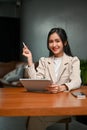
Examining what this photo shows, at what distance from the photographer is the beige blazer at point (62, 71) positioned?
2297mm

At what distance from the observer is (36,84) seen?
197 centimetres

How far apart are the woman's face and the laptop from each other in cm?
50

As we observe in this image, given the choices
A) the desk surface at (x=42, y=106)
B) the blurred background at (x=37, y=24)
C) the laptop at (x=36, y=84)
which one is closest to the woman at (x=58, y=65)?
the laptop at (x=36, y=84)

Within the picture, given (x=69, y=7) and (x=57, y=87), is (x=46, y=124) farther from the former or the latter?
(x=69, y=7)

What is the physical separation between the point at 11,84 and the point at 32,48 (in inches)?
65.3

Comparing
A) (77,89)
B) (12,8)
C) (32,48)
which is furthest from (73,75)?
(12,8)

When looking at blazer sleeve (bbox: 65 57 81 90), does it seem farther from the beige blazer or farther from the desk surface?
the desk surface

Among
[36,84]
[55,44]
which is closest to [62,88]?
[36,84]

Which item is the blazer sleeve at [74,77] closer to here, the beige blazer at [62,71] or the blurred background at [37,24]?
the beige blazer at [62,71]

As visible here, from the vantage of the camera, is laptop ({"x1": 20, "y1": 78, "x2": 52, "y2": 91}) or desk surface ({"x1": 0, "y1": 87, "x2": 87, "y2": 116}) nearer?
desk surface ({"x1": 0, "y1": 87, "x2": 87, "y2": 116})

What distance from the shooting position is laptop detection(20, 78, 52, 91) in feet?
6.26

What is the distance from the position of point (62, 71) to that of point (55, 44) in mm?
245

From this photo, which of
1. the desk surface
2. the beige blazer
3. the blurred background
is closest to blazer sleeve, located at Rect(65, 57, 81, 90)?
the beige blazer

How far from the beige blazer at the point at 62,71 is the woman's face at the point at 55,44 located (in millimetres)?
72
